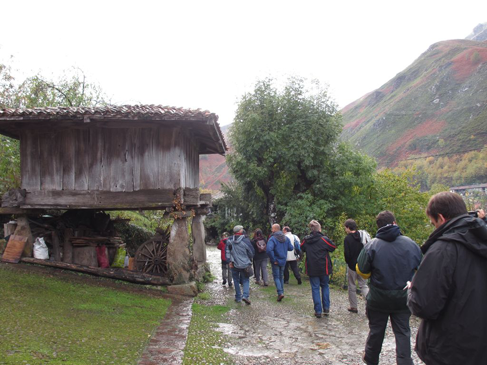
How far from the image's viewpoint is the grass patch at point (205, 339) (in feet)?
17.3

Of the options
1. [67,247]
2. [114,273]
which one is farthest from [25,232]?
[114,273]

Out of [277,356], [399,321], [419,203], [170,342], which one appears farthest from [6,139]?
[419,203]

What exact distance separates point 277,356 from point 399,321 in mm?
1927

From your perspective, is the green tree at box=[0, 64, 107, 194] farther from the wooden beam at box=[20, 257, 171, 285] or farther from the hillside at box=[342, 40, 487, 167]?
the hillside at box=[342, 40, 487, 167]

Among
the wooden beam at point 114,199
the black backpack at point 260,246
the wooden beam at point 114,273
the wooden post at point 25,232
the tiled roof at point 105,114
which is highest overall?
the tiled roof at point 105,114

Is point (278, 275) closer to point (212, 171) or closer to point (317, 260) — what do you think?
point (317, 260)

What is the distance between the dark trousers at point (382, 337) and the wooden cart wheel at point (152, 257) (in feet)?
28.2

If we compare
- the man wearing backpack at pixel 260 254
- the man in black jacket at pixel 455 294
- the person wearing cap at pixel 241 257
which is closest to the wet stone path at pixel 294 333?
the person wearing cap at pixel 241 257

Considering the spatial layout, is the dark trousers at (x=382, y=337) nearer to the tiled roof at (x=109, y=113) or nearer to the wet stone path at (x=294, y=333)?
the wet stone path at (x=294, y=333)

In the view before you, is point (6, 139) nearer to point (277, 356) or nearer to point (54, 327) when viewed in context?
point (54, 327)

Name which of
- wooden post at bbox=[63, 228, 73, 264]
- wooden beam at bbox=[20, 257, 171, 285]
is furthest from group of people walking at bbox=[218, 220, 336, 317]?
wooden post at bbox=[63, 228, 73, 264]

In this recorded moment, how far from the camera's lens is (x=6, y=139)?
49.9 ft

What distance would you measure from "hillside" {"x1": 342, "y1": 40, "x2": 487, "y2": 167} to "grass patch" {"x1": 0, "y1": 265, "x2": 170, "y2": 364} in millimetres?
45126

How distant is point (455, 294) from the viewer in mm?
2576
